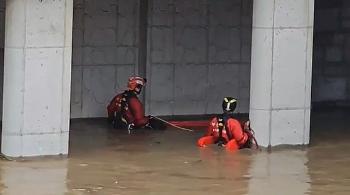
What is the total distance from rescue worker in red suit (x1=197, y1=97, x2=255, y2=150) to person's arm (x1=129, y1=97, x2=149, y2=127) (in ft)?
5.17

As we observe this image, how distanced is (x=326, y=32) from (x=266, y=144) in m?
6.09

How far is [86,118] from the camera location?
59.7 feet

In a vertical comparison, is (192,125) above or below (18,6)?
below

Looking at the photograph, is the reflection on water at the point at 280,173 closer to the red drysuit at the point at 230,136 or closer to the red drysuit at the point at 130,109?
the red drysuit at the point at 230,136

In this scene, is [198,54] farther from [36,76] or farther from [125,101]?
[36,76]

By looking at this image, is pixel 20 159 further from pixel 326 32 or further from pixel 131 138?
pixel 326 32

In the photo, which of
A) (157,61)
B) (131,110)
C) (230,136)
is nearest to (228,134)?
(230,136)

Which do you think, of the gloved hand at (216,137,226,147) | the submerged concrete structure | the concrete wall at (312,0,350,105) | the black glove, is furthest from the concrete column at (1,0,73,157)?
the concrete wall at (312,0,350,105)

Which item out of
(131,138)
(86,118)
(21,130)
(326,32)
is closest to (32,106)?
(21,130)

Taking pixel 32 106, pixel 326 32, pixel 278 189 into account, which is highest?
pixel 326 32

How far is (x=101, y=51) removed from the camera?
60.2ft

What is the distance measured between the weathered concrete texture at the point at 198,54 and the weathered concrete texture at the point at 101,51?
1.28 feet

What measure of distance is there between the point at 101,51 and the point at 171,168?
5.02 metres

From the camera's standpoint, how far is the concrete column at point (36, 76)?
13875mm
